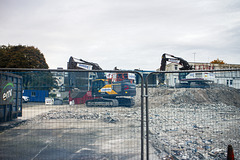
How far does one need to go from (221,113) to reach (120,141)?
211 centimetres

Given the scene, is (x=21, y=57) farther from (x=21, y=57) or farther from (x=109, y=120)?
(x=109, y=120)

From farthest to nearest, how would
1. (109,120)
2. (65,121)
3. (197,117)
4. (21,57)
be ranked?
(21,57)
(197,117)
(109,120)
(65,121)

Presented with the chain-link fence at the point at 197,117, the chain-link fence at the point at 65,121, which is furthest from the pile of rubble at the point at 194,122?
the chain-link fence at the point at 65,121

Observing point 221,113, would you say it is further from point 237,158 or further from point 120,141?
point 120,141

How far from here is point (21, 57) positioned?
2630cm

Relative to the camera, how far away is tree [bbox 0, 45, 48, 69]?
25.8 meters

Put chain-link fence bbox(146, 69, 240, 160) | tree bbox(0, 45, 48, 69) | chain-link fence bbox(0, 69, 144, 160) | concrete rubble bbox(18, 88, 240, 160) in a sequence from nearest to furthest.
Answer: chain-link fence bbox(0, 69, 144, 160) → concrete rubble bbox(18, 88, 240, 160) → chain-link fence bbox(146, 69, 240, 160) → tree bbox(0, 45, 48, 69)

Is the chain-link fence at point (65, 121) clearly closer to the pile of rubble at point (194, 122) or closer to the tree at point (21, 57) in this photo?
the pile of rubble at point (194, 122)

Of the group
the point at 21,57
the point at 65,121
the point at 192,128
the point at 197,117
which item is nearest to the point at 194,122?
the point at 197,117

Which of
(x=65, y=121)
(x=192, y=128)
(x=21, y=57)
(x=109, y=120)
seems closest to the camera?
(x=65, y=121)

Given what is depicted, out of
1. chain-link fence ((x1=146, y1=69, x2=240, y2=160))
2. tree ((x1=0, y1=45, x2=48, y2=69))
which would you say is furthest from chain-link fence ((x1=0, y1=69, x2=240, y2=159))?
tree ((x1=0, y1=45, x2=48, y2=69))

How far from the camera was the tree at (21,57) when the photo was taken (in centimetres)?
2577

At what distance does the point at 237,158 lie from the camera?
390 cm

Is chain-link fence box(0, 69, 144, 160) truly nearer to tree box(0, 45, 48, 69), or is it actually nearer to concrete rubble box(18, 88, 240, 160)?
concrete rubble box(18, 88, 240, 160)
